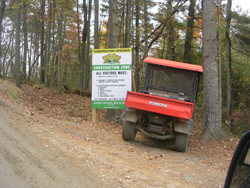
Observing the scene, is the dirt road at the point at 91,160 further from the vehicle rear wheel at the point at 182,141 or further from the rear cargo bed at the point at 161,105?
the rear cargo bed at the point at 161,105

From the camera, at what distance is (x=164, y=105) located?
6473 millimetres

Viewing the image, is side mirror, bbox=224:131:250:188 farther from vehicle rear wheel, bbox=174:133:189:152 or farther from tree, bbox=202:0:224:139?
tree, bbox=202:0:224:139

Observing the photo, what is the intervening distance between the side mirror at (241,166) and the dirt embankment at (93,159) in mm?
2392

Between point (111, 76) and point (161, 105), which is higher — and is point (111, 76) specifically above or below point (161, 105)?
above

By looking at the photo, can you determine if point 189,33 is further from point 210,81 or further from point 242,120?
point 210,81

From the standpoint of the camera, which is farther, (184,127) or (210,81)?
(210,81)

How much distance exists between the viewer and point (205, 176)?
5031 millimetres

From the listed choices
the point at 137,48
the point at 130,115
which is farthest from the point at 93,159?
the point at 137,48

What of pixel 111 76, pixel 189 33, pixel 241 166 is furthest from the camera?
pixel 189 33

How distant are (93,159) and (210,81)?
5309 mm

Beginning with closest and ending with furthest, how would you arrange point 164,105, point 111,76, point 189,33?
1. point 164,105
2. point 111,76
3. point 189,33

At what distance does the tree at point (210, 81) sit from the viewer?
27.2 feet

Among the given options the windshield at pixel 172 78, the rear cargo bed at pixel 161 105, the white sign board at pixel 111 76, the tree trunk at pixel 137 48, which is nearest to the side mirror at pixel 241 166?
the rear cargo bed at pixel 161 105

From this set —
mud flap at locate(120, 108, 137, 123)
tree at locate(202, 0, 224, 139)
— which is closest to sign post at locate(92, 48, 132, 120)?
mud flap at locate(120, 108, 137, 123)
